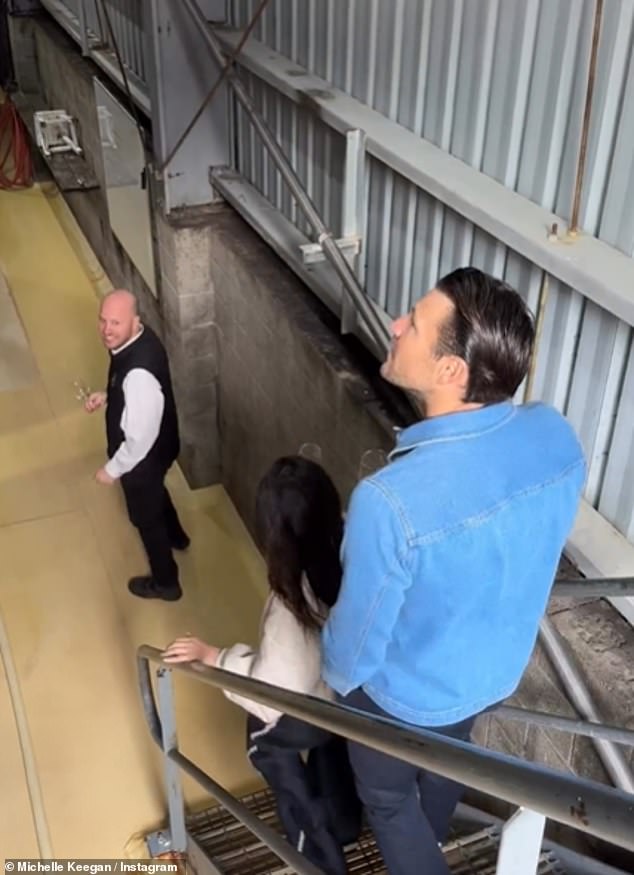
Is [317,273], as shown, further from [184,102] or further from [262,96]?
[184,102]

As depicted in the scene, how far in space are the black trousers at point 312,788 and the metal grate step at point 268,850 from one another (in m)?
0.10

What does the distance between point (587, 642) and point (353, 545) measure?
1084 millimetres

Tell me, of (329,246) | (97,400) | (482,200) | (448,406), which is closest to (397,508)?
(448,406)

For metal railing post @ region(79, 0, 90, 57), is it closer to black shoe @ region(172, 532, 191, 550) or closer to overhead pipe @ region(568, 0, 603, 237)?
black shoe @ region(172, 532, 191, 550)

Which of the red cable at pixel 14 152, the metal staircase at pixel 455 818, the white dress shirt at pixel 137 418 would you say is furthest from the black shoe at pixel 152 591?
the red cable at pixel 14 152

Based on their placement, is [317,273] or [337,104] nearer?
[337,104]

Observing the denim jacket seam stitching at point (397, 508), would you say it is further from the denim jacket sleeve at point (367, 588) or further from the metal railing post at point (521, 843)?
the metal railing post at point (521, 843)

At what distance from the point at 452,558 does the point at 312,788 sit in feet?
4.13

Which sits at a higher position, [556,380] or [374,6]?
[374,6]

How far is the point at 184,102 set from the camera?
15.3 ft

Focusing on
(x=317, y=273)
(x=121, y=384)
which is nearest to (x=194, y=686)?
(x=121, y=384)

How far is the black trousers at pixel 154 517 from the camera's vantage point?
425cm

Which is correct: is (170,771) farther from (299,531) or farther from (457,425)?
(457,425)

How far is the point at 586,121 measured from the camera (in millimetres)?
2297
